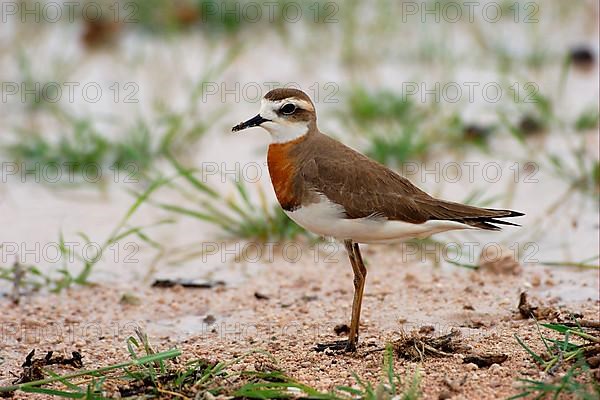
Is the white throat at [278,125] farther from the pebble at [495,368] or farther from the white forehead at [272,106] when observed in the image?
the pebble at [495,368]

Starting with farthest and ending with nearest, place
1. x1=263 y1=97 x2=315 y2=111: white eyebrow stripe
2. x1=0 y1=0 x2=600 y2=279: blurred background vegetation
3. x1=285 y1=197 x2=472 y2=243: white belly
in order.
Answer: x1=0 y1=0 x2=600 y2=279: blurred background vegetation
x1=263 y1=97 x2=315 y2=111: white eyebrow stripe
x1=285 y1=197 x2=472 y2=243: white belly

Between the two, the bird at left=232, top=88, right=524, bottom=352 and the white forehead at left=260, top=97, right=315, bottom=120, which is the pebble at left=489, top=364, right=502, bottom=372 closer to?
the bird at left=232, top=88, right=524, bottom=352

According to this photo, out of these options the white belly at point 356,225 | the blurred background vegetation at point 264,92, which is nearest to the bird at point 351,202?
the white belly at point 356,225

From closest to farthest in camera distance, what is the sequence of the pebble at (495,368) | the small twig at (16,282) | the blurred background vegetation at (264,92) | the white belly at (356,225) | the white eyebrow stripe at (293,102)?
the pebble at (495,368), the white belly at (356,225), the white eyebrow stripe at (293,102), the small twig at (16,282), the blurred background vegetation at (264,92)

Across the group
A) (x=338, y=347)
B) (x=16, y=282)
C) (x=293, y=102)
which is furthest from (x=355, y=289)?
(x=16, y=282)

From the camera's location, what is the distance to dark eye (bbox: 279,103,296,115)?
4.60 meters

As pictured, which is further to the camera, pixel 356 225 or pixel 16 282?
pixel 16 282

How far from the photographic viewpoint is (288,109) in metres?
4.61

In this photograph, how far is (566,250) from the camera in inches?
230

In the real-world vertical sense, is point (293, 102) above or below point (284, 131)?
above

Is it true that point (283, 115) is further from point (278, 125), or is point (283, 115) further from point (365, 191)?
point (365, 191)

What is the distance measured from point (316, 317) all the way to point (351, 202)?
A: 915 mm

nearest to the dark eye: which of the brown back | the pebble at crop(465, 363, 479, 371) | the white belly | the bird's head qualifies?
the bird's head

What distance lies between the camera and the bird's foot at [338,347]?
4.31 meters
